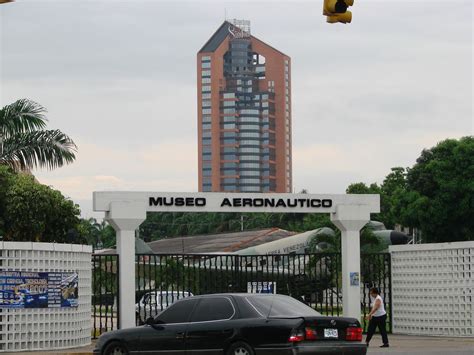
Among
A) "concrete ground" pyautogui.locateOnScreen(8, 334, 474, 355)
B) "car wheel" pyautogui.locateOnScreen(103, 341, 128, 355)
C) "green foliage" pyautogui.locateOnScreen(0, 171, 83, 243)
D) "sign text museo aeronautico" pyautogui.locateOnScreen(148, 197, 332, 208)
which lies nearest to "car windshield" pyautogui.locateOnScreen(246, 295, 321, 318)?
"car wheel" pyautogui.locateOnScreen(103, 341, 128, 355)

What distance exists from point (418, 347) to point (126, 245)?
27.8 feet

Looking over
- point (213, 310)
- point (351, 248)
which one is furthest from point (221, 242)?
point (213, 310)

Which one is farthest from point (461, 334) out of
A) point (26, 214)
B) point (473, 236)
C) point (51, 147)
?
point (473, 236)

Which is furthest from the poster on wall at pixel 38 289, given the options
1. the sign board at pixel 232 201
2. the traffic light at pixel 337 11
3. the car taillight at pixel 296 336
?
the traffic light at pixel 337 11

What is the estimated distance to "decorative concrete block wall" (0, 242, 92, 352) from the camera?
26.9 metres

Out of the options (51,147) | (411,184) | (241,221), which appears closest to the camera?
(51,147)

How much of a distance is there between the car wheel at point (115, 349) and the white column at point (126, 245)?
398 inches

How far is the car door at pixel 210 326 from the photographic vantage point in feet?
62.4

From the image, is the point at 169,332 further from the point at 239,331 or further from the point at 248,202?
the point at 248,202

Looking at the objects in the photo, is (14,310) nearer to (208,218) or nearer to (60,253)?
(60,253)

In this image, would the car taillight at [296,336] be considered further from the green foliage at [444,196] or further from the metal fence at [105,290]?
the green foliage at [444,196]

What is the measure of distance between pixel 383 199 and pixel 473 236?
27.1m

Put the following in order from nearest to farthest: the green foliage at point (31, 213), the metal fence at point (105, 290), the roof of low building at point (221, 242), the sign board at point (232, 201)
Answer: the metal fence at point (105, 290)
the sign board at point (232, 201)
the green foliage at point (31, 213)
the roof of low building at point (221, 242)

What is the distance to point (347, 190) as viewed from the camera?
111 m
